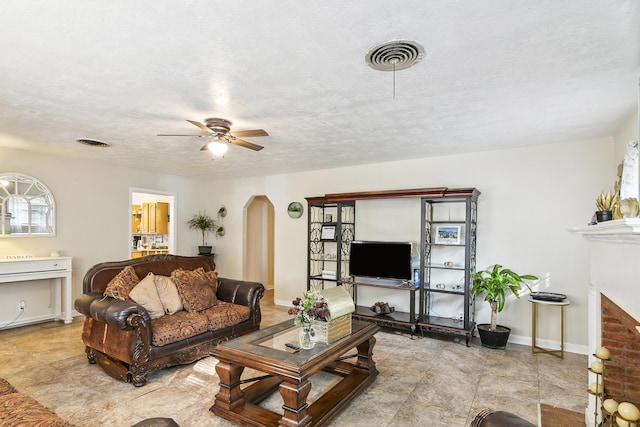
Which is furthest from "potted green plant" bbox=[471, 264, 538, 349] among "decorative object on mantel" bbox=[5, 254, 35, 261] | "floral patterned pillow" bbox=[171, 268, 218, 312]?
"decorative object on mantel" bbox=[5, 254, 35, 261]

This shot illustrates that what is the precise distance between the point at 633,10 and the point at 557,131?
2196 mm

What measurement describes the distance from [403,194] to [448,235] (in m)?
0.78

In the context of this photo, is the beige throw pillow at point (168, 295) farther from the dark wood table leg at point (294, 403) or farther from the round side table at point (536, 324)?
the round side table at point (536, 324)

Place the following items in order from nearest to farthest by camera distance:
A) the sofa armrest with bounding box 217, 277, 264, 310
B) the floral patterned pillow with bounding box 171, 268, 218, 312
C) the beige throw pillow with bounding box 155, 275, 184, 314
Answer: the beige throw pillow with bounding box 155, 275, 184, 314 < the floral patterned pillow with bounding box 171, 268, 218, 312 < the sofa armrest with bounding box 217, 277, 264, 310

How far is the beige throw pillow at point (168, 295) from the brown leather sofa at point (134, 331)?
0.09 m

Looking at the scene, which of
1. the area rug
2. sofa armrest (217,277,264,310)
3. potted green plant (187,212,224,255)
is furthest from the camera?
potted green plant (187,212,224,255)

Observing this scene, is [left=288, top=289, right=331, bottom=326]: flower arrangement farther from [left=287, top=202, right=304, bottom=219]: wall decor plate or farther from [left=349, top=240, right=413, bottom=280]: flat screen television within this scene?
[left=287, top=202, right=304, bottom=219]: wall decor plate

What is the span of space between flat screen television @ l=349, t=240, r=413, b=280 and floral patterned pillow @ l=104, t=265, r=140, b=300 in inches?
110

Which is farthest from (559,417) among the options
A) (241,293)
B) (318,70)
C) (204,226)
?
(204,226)

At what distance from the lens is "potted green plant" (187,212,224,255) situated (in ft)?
22.5

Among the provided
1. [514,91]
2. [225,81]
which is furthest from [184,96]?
[514,91]

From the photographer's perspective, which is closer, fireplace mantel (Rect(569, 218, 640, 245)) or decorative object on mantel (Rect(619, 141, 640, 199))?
fireplace mantel (Rect(569, 218, 640, 245))

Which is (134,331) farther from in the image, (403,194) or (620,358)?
(620,358)

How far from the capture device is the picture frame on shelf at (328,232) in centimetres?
539
